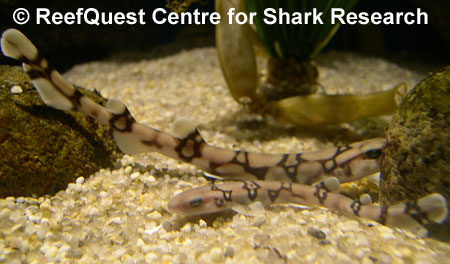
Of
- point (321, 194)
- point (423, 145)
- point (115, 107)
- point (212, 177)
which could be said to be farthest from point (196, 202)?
point (423, 145)

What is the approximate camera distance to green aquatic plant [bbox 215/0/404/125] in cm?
417

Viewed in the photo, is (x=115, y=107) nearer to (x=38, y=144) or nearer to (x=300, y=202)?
(x=38, y=144)

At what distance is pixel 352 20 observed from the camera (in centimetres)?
804

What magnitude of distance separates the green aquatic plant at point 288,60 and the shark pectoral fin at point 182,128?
1.39 meters

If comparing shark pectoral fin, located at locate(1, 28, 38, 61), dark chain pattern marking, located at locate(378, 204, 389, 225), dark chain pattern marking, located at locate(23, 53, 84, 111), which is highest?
shark pectoral fin, located at locate(1, 28, 38, 61)

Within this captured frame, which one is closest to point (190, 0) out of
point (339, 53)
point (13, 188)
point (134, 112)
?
point (134, 112)

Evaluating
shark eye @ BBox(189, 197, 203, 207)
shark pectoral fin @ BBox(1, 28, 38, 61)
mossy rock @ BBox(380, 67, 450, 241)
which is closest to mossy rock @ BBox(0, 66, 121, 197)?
shark pectoral fin @ BBox(1, 28, 38, 61)

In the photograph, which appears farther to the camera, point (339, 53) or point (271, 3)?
point (339, 53)

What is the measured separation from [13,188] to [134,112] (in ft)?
6.90

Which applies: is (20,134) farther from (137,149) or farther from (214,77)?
(214,77)

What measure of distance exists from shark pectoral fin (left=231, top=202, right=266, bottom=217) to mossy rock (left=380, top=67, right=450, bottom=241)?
1.01m

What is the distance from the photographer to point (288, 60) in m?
4.64

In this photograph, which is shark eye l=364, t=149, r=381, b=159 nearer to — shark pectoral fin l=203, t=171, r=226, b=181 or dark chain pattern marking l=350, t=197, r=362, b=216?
dark chain pattern marking l=350, t=197, r=362, b=216

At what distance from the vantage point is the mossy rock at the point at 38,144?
8.52ft
